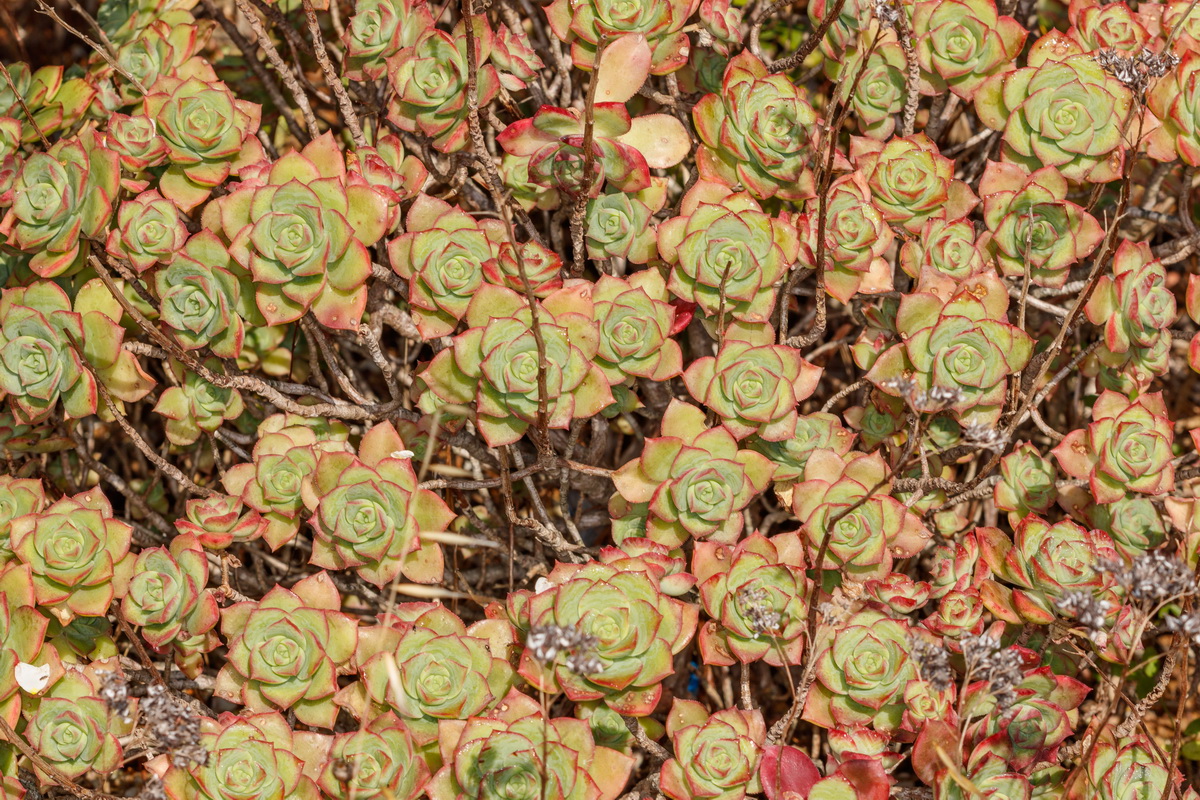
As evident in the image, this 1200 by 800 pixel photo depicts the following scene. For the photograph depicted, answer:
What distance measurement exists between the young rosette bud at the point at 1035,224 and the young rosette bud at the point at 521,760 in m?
1.07

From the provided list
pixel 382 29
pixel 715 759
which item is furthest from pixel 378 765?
pixel 382 29

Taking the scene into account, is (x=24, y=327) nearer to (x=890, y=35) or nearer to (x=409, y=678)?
(x=409, y=678)

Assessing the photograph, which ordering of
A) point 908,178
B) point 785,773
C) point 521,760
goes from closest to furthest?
point 521,760 → point 785,773 → point 908,178

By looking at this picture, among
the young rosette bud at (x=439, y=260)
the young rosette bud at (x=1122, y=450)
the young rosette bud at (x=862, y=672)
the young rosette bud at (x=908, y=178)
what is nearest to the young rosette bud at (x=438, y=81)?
the young rosette bud at (x=439, y=260)

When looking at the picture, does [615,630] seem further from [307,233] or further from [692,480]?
[307,233]

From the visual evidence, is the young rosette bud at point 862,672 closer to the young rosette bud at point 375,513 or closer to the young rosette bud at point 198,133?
the young rosette bud at point 375,513

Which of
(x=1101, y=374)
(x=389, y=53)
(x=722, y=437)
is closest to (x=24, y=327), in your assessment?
(x=389, y=53)

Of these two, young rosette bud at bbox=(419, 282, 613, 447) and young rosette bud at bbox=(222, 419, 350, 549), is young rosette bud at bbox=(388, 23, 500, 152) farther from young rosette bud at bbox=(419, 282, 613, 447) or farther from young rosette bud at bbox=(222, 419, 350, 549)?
young rosette bud at bbox=(222, 419, 350, 549)

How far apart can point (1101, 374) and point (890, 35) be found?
2.34ft

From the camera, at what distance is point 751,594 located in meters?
1.71

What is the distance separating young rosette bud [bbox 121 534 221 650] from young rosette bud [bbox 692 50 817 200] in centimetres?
106

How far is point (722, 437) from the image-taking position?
5.83 feet

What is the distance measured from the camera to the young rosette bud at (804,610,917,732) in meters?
1.73

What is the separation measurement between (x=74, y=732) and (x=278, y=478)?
A: 49 centimetres
